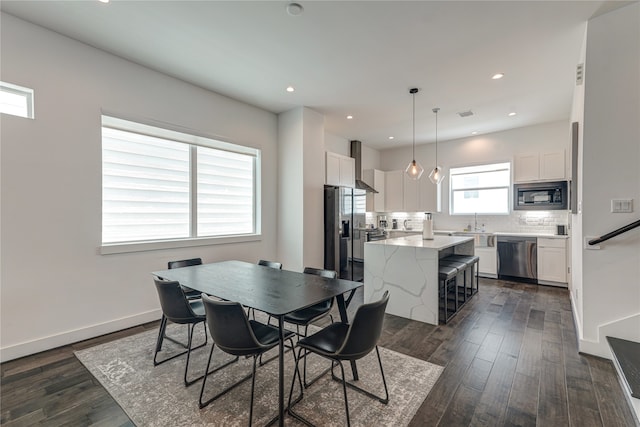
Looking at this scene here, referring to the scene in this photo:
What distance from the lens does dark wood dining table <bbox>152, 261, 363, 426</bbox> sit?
1.73 m

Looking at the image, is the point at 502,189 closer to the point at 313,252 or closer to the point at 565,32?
the point at 565,32

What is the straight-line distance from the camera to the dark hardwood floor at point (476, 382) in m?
1.83

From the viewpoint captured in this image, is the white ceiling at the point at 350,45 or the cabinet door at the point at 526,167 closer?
the white ceiling at the point at 350,45

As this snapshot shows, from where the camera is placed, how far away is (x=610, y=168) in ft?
8.19

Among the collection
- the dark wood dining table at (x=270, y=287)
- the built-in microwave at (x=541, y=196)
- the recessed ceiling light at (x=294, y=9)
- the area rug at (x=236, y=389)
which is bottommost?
the area rug at (x=236, y=389)

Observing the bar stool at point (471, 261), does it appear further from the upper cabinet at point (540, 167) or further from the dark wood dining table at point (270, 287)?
the dark wood dining table at point (270, 287)

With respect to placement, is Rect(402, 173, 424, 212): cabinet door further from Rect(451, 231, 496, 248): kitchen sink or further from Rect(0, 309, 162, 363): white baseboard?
Rect(0, 309, 162, 363): white baseboard

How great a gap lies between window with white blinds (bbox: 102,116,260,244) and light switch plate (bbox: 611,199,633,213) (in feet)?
14.0

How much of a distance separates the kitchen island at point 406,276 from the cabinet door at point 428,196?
3.09m

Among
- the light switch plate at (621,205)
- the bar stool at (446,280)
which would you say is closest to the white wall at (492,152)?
the bar stool at (446,280)

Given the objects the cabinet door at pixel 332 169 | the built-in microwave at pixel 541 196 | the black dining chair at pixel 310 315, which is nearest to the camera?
the black dining chair at pixel 310 315

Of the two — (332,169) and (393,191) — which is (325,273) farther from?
(393,191)

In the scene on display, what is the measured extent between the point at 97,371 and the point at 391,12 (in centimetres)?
390

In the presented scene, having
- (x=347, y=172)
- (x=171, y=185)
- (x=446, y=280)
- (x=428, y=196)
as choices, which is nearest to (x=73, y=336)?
(x=171, y=185)
